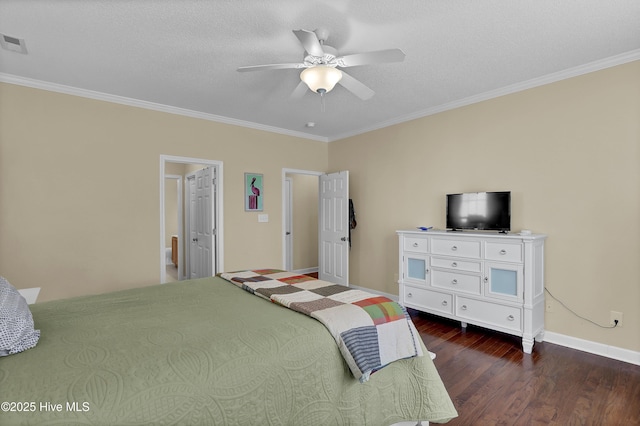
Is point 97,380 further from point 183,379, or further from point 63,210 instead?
point 63,210

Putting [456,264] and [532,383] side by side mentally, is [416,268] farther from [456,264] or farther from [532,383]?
[532,383]

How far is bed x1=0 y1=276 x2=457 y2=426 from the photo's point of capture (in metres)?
1.00

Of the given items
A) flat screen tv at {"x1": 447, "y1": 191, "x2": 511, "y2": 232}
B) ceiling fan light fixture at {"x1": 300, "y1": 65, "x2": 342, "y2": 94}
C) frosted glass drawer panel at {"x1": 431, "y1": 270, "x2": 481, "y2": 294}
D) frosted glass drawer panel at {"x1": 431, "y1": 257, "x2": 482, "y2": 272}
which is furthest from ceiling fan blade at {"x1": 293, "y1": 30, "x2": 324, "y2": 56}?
frosted glass drawer panel at {"x1": 431, "y1": 270, "x2": 481, "y2": 294}

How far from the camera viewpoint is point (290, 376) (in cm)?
134

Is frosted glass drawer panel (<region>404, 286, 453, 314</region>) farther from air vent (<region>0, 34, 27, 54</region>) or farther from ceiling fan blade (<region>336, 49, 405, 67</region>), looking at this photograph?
air vent (<region>0, 34, 27, 54</region>)

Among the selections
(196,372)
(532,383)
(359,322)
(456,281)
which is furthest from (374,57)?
(532,383)

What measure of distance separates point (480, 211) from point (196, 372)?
10.7 ft

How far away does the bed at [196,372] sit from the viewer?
3.30ft

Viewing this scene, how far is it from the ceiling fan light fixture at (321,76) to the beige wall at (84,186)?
241cm

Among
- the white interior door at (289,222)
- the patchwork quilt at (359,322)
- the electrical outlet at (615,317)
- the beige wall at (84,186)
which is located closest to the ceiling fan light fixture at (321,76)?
the patchwork quilt at (359,322)

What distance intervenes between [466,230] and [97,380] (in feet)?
11.6

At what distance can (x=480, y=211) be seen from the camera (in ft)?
11.5

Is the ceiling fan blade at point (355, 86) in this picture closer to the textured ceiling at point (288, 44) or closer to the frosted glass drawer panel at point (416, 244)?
the textured ceiling at point (288, 44)

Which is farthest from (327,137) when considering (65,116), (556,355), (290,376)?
(290,376)
